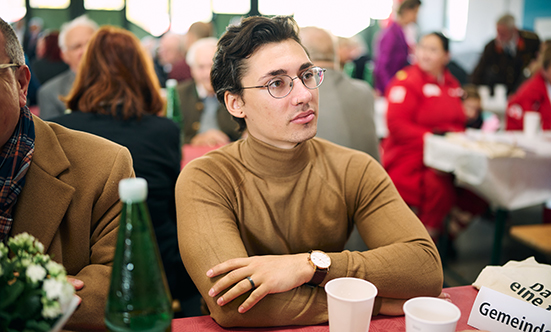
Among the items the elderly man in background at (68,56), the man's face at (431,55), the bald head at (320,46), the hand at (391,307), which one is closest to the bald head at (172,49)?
the elderly man in background at (68,56)

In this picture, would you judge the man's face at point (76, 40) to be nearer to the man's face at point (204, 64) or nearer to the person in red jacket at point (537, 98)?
the man's face at point (204, 64)

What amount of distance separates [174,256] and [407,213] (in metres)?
1.09

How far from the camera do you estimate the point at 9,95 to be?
1008mm

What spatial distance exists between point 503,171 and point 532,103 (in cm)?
156

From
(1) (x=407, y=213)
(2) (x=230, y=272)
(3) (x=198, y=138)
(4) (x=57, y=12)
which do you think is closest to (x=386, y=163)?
(3) (x=198, y=138)

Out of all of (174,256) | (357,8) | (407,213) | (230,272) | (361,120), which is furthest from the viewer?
(357,8)

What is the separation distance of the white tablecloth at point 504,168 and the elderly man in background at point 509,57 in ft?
10.9

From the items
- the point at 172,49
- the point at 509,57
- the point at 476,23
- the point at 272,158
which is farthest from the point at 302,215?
the point at 476,23

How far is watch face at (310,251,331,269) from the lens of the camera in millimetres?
1068

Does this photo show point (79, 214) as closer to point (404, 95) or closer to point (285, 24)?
point (285, 24)

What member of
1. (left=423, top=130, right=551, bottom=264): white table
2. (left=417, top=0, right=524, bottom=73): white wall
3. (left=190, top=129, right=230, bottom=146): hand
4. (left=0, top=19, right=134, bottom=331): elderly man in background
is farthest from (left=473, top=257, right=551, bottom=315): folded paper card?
(left=417, top=0, right=524, bottom=73): white wall

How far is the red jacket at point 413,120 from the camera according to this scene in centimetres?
335

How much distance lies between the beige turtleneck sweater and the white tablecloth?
5.55ft

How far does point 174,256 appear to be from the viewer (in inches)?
76.4
